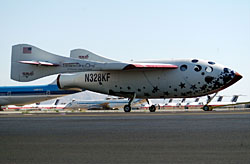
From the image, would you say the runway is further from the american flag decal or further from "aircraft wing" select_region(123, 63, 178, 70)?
the american flag decal

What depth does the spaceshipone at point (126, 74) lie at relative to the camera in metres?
34.2

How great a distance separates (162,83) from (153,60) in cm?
247

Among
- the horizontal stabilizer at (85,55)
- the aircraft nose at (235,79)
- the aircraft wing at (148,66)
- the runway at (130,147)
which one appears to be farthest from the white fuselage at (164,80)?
the runway at (130,147)

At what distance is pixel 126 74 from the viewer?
3625cm

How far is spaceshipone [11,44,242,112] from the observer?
3419 cm

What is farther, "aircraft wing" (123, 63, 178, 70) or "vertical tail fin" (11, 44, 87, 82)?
"vertical tail fin" (11, 44, 87, 82)

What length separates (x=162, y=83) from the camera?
35.1 m

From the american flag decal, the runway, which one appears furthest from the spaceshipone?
the runway

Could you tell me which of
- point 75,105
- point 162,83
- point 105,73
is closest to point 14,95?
point 105,73

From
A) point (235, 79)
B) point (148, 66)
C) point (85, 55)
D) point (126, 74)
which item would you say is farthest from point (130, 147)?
point (85, 55)

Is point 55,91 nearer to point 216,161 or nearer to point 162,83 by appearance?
point 162,83

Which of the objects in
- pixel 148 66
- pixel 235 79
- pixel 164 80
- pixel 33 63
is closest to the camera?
pixel 235 79

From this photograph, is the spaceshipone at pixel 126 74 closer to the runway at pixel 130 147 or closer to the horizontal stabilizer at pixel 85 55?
the horizontal stabilizer at pixel 85 55

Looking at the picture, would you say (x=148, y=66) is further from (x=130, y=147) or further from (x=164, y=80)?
(x=130, y=147)
